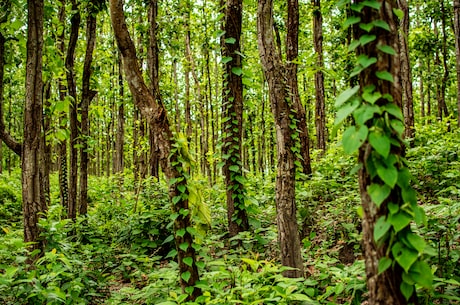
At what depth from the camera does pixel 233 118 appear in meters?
6.65

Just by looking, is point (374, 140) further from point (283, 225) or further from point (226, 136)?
point (226, 136)

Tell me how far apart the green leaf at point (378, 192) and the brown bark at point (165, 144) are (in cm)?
218

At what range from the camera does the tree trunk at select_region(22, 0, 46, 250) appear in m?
5.02

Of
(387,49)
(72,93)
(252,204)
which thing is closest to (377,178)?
(387,49)

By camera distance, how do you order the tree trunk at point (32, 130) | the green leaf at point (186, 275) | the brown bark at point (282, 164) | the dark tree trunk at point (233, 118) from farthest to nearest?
the dark tree trunk at point (233, 118) < the tree trunk at point (32, 130) < the brown bark at point (282, 164) < the green leaf at point (186, 275)

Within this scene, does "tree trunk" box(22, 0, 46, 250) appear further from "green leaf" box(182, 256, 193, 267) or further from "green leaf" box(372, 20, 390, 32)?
"green leaf" box(372, 20, 390, 32)

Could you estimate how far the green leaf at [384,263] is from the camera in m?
2.12

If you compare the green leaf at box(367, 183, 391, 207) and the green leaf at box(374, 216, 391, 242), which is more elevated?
the green leaf at box(367, 183, 391, 207)

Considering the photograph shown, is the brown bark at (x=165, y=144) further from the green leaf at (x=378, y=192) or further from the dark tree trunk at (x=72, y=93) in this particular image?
the dark tree trunk at (x=72, y=93)

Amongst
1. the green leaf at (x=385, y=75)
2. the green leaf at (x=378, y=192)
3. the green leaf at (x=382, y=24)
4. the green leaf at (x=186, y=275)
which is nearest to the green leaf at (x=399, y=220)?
the green leaf at (x=378, y=192)

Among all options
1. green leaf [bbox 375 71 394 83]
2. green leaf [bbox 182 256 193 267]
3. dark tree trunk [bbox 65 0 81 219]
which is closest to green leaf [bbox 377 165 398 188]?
green leaf [bbox 375 71 394 83]

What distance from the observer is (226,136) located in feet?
21.9

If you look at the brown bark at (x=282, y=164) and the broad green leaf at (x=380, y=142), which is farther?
the brown bark at (x=282, y=164)

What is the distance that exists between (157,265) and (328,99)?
19.7 m
